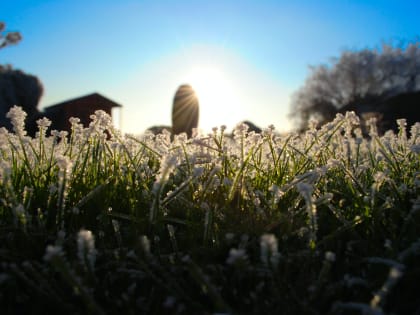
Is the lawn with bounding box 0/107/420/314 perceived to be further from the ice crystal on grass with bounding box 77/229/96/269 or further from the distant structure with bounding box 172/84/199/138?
the distant structure with bounding box 172/84/199/138

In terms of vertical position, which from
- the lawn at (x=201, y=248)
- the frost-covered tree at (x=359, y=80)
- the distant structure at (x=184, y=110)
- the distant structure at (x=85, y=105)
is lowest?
the lawn at (x=201, y=248)

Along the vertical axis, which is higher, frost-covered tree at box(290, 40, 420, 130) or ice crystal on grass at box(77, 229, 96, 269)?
frost-covered tree at box(290, 40, 420, 130)

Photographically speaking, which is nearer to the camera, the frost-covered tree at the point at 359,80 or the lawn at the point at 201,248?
the lawn at the point at 201,248

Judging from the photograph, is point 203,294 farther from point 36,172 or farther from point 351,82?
point 351,82

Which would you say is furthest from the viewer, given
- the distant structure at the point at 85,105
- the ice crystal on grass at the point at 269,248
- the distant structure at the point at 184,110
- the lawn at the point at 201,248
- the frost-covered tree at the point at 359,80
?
the frost-covered tree at the point at 359,80

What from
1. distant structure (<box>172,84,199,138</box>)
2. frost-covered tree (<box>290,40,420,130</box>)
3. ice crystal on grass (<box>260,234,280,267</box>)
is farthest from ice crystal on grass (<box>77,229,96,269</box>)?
frost-covered tree (<box>290,40,420,130</box>)

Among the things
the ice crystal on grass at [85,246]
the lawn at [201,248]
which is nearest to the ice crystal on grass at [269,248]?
the lawn at [201,248]

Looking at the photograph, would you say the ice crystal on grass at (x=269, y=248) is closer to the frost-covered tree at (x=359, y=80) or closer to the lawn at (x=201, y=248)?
the lawn at (x=201, y=248)
